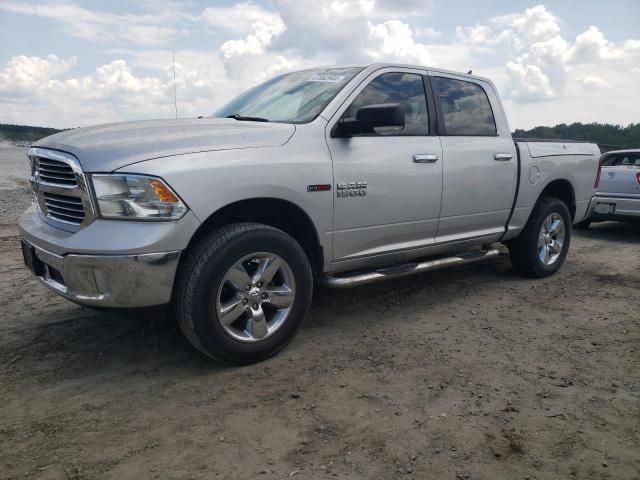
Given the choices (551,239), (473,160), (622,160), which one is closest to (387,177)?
(473,160)

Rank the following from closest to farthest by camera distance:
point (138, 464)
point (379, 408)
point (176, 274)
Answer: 1. point (138, 464)
2. point (379, 408)
3. point (176, 274)

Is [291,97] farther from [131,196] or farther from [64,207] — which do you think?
[64,207]

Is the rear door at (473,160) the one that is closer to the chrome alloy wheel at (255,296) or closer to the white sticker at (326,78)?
the white sticker at (326,78)

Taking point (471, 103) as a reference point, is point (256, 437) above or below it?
below

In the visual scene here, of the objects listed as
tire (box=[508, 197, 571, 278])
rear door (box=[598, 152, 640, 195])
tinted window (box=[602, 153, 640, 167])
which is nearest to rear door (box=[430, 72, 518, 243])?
tire (box=[508, 197, 571, 278])

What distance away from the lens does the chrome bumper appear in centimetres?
285

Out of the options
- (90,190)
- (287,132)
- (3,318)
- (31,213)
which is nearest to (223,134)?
(287,132)

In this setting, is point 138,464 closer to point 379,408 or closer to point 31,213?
point 379,408

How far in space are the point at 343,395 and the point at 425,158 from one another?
199cm

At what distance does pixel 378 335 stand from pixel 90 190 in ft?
7.13

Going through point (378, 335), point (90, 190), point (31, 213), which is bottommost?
point (378, 335)

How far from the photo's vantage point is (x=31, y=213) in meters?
3.61

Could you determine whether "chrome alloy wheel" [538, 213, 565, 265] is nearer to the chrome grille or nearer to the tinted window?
the tinted window

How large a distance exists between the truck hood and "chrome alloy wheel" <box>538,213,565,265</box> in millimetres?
3237
